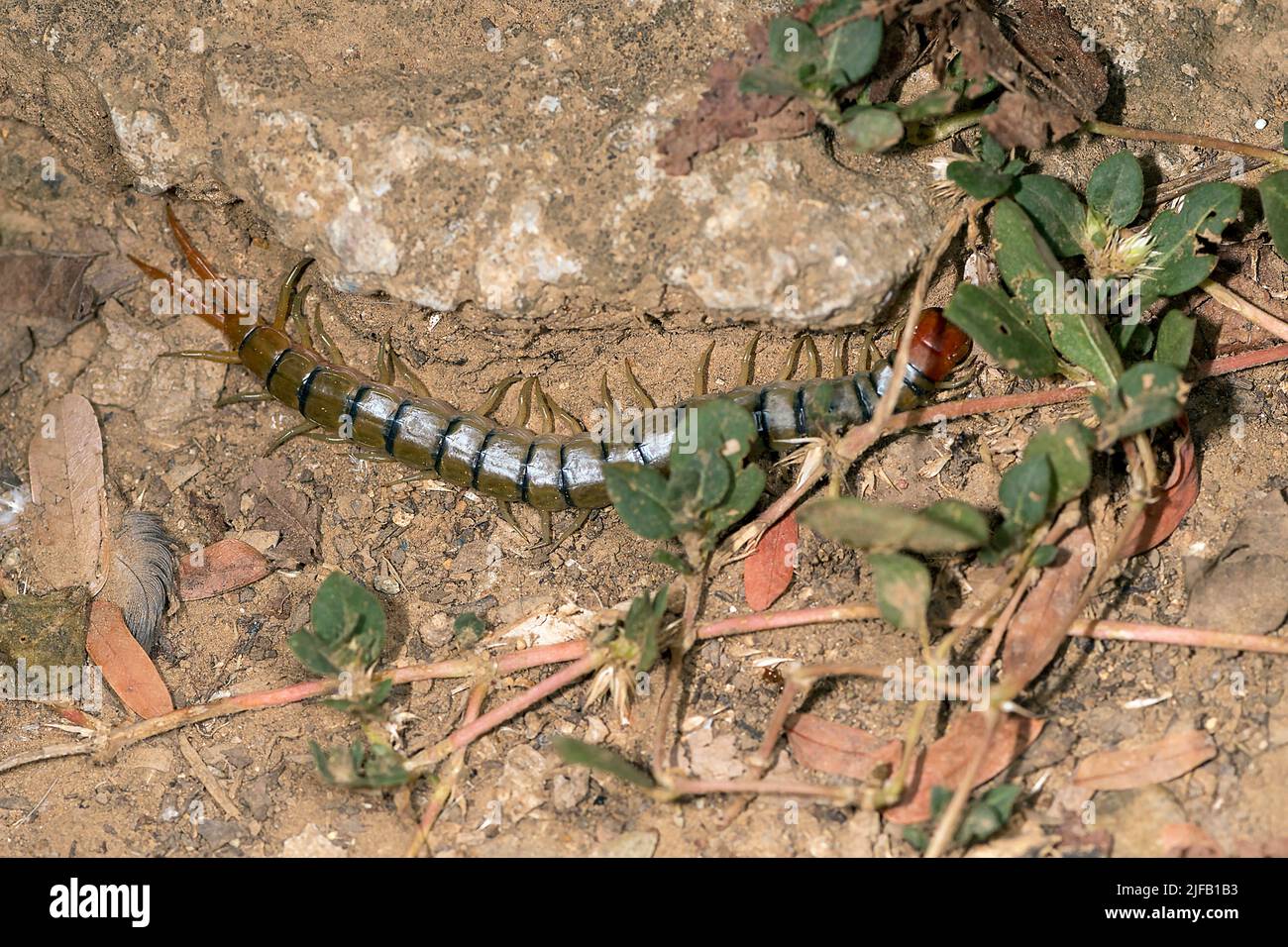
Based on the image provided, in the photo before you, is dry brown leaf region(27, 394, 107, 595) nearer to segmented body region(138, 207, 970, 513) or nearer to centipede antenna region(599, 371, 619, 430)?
segmented body region(138, 207, 970, 513)

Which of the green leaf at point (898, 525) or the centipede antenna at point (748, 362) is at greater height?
the centipede antenna at point (748, 362)

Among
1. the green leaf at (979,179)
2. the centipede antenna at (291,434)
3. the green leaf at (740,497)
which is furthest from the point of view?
the centipede antenna at (291,434)

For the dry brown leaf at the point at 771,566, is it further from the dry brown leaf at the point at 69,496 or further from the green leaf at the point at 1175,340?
the dry brown leaf at the point at 69,496

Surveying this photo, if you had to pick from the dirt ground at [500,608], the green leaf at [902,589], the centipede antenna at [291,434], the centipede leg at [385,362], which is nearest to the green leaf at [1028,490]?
the green leaf at [902,589]

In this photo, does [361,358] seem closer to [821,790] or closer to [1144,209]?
[821,790]

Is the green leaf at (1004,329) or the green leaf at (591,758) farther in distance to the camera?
the green leaf at (1004,329)

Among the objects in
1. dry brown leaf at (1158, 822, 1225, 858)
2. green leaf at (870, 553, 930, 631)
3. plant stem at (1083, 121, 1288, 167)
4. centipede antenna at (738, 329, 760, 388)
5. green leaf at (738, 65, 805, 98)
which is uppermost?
green leaf at (738, 65, 805, 98)

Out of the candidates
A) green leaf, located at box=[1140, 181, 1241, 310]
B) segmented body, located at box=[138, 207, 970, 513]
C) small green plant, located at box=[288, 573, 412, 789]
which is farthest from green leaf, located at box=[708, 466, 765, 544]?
green leaf, located at box=[1140, 181, 1241, 310]
